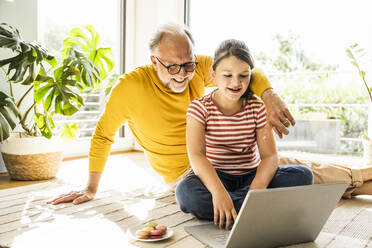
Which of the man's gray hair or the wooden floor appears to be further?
the man's gray hair

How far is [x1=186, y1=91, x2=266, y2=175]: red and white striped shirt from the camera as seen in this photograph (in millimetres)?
1529

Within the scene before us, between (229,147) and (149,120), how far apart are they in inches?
17.8

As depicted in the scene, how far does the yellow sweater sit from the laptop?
24.4 inches

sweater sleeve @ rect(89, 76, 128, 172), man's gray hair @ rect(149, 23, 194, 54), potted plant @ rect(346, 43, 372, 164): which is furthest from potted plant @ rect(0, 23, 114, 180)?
potted plant @ rect(346, 43, 372, 164)

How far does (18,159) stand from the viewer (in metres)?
2.29

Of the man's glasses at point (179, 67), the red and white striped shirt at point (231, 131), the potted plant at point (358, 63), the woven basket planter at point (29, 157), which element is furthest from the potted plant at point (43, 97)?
the potted plant at point (358, 63)

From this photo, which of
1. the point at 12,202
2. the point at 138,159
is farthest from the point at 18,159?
the point at 138,159

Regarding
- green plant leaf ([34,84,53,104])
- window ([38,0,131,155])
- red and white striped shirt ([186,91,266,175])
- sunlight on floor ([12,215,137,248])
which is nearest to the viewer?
sunlight on floor ([12,215,137,248])

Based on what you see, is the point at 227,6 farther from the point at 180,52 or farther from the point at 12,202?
the point at 12,202

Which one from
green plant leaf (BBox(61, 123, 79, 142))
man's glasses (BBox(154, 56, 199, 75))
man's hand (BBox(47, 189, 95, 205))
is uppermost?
man's glasses (BBox(154, 56, 199, 75))

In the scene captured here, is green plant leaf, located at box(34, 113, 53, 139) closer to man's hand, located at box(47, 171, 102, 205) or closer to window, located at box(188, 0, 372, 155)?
man's hand, located at box(47, 171, 102, 205)

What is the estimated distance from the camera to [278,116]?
132 centimetres

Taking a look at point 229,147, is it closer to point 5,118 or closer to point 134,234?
point 134,234

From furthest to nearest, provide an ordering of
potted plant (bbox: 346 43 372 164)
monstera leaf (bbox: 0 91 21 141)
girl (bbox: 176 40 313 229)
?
potted plant (bbox: 346 43 372 164) < monstera leaf (bbox: 0 91 21 141) < girl (bbox: 176 40 313 229)
